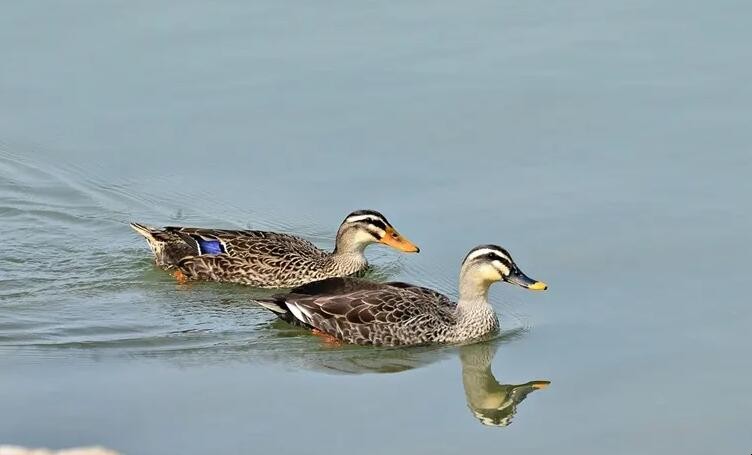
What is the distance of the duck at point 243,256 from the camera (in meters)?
15.7

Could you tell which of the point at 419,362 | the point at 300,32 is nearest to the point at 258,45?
the point at 300,32

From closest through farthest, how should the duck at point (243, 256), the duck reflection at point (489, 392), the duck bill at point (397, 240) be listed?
the duck reflection at point (489, 392)
the duck bill at point (397, 240)
the duck at point (243, 256)

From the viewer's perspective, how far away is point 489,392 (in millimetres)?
12656

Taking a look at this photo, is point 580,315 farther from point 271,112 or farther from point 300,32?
point 300,32

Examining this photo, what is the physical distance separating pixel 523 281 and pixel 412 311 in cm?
100

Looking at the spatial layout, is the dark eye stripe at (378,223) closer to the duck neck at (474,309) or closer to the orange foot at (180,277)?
the duck neck at (474,309)

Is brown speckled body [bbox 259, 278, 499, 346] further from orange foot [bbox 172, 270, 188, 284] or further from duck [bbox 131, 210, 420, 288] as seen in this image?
orange foot [bbox 172, 270, 188, 284]

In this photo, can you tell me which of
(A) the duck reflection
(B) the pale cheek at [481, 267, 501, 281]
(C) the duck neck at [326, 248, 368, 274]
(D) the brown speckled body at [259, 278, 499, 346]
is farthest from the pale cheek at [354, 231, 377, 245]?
(A) the duck reflection

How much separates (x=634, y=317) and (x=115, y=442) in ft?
15.5

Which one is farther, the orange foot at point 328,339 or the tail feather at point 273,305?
the tail feather at point 273,305

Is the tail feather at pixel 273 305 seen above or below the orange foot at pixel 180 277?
below

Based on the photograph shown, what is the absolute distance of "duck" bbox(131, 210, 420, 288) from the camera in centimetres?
1568

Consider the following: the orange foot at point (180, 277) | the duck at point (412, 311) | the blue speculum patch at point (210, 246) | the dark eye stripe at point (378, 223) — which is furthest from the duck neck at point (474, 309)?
Result: the orange foot at point (180, 277)

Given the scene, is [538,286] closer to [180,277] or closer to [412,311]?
[412,311]
